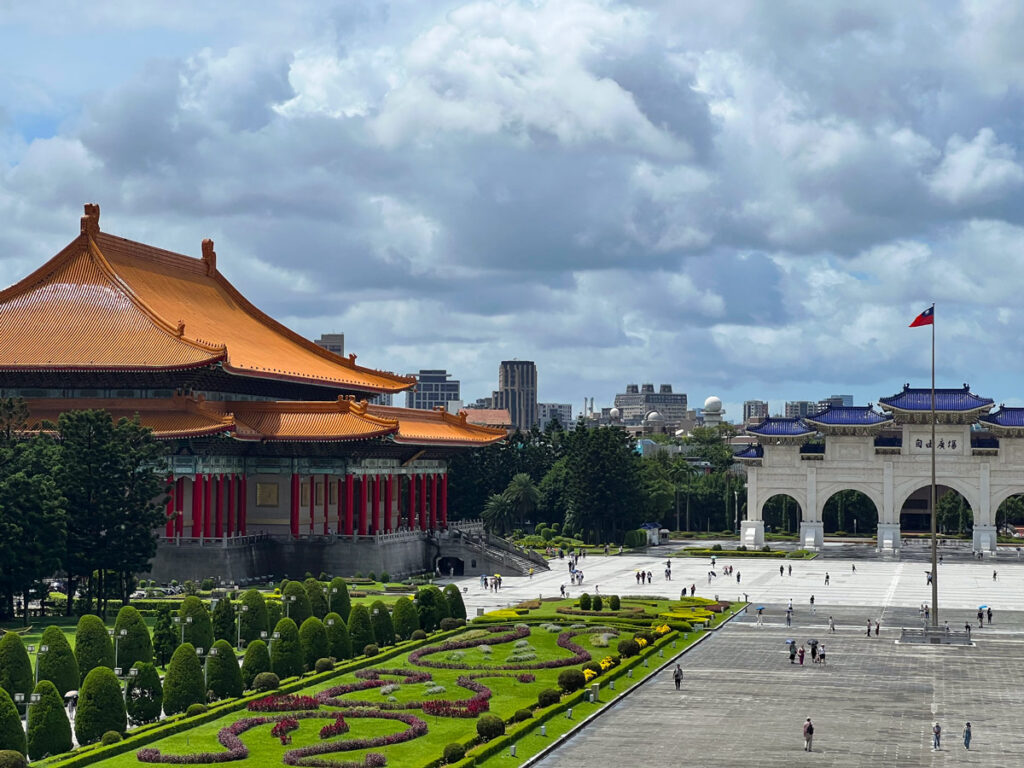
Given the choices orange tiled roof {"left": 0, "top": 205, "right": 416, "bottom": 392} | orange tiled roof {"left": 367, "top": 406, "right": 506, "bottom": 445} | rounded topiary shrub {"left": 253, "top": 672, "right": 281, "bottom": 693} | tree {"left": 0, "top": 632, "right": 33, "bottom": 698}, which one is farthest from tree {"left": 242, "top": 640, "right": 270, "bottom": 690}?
orange tiled roof {"left": 367, "top": 406, "right": 506, "bottom": 445}

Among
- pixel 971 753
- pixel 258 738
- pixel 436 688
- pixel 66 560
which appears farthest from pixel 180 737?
pixel 66 560

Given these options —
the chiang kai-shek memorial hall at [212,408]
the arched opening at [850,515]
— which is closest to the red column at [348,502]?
the chiang kai-shek memorial hall at [212,408]

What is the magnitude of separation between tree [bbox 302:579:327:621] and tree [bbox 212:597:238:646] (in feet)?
15.5

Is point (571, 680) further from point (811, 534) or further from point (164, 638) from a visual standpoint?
point (811, 534)

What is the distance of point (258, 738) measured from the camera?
45.4m

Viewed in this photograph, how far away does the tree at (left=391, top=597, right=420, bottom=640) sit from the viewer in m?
66.9

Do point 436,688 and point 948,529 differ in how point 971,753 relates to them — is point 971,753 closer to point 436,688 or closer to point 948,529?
point 436,688

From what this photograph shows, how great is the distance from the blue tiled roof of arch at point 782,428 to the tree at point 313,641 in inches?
3171

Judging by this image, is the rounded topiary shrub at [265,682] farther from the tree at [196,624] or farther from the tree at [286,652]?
the tree at [196,624]

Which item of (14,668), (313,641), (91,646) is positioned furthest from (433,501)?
(14,668)

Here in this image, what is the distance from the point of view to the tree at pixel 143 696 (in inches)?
1861

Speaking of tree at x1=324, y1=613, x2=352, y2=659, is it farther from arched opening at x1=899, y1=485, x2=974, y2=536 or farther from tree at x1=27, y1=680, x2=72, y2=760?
arched opening at x1=899, y1=485, x2=974, y2=536

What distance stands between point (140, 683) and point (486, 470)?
311ft

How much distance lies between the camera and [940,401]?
431 ft
